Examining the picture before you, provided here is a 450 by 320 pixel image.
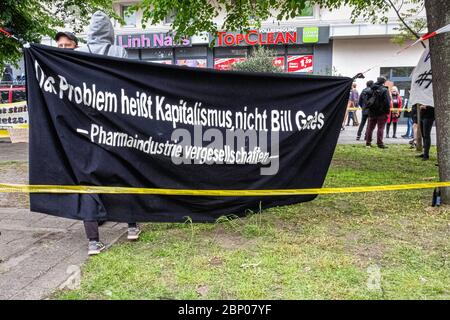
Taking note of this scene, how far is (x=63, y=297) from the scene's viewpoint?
3.05 m

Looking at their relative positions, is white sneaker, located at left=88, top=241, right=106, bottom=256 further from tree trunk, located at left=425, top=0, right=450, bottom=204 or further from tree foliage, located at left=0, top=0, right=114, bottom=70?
tree foliage, located at left=0, top=0, right=114, bottom=70

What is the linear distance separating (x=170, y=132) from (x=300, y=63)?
21.2 metres

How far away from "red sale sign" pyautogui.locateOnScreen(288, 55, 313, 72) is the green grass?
1943cm

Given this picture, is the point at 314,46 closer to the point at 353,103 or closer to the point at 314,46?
the point at 314,46

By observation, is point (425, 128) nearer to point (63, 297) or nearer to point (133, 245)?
point (133, 245)

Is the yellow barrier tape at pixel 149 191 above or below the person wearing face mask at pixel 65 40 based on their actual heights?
below

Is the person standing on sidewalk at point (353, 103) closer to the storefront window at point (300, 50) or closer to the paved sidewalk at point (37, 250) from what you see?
the storefront window at point (300, 50)

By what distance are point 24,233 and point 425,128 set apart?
8.21 meters

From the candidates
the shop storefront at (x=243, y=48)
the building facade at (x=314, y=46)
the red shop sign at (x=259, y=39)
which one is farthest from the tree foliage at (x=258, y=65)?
the red shop sign at (x=259, y=39)

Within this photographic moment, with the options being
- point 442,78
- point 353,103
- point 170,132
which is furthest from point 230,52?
point 170,132

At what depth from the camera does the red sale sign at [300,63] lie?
2402 cm

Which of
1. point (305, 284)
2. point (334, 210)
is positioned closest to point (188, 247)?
point (305, 284)

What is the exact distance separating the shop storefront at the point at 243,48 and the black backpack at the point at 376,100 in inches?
454

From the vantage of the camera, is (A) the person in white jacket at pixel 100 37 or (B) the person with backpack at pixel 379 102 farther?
(B) the person with backpack at pixel 379 102
